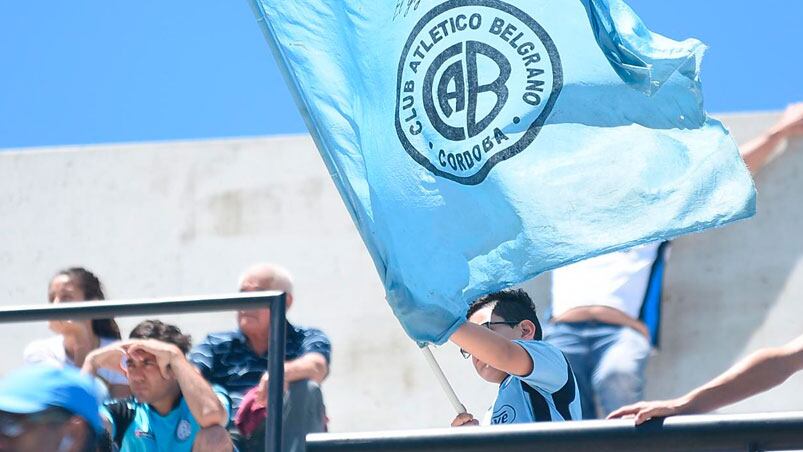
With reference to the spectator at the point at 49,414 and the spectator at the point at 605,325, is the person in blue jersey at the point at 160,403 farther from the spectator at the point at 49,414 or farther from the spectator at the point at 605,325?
the spectator at the point at 605,325

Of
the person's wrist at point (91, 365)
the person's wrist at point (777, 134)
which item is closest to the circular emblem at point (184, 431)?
the person's wrist at point (91, 365)

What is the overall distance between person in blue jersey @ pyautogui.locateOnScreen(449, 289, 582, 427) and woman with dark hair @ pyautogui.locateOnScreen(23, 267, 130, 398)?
182 centimetres

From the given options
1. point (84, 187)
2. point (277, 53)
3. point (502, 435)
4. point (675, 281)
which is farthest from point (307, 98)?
point (84, 187)

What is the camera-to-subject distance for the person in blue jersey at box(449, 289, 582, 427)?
4.57 m

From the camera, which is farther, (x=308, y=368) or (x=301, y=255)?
(x=301, y=255)

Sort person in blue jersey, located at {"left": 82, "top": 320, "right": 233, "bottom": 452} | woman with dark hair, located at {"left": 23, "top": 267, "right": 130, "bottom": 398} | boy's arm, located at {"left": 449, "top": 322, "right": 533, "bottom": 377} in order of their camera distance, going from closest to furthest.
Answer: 1. boy's arm, located at {"left": 449, "top": 322, "right": 533, "bottom": 377}
2. person in blue jersey, located at {"left": 82, "top": 320, "right": 233, "bottom": 452}
3. woman with dark hair, located at {"left": 23, "top": 267, "right": 130, "bottom": 398}

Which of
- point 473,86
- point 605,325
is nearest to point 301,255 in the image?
point 605,325

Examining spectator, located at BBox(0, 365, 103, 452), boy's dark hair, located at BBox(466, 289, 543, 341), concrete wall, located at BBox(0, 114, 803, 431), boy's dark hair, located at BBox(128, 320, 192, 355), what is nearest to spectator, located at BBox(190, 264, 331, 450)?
boy's dark hair, located at BBox(128, 320, 192, 355)

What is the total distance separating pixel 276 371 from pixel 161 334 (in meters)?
1.71

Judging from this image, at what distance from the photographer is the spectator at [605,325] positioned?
6.98 m

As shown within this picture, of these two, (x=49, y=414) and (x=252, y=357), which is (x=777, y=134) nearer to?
(x=252, y=357)

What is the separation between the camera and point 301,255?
29.6 ft

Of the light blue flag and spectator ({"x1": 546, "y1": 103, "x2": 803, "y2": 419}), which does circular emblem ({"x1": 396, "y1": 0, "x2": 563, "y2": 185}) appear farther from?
spectator ({"x1": 546, "y1": 103, "x2": 803, "y2": 419})

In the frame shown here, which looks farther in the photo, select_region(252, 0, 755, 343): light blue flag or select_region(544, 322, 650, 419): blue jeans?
select_region(544, 322, 650, 419): blue jeans
